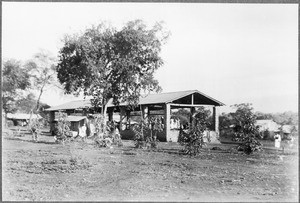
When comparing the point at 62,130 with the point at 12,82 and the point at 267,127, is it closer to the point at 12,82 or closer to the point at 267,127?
the point at 12,82

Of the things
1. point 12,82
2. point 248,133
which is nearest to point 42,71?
point 12,82

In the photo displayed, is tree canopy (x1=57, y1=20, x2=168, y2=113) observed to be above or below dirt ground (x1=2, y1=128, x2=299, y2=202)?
above

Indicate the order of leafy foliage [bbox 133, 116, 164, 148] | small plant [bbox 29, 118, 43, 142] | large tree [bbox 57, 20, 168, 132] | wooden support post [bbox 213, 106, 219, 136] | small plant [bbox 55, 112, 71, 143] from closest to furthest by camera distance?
large tree [bbox 57, 20, 168, 132], small plant [bbox 55, 112, 71, 143], leafy foliage [bbox 133, 116, 164, 148], small plant [bbox 29, 118, 43, 142], wooden support post [bbox 213, 106, 219, 136]

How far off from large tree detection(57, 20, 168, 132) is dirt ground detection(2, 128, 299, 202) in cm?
280

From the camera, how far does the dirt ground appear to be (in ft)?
27.1

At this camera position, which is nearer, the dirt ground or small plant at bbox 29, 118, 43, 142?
the dirt ground

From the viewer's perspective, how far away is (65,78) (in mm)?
12875

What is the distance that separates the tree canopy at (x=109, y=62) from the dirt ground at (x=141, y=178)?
281 cm

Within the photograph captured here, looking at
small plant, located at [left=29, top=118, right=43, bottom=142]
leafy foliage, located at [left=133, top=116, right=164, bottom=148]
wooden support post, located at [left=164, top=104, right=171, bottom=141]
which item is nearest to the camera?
leafy foliage, located at [left=133, top=116, right=164, bottom=148]

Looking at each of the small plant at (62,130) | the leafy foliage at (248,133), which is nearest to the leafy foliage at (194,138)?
the leafy foliage at (248,133)

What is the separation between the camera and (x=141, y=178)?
9.52 meters

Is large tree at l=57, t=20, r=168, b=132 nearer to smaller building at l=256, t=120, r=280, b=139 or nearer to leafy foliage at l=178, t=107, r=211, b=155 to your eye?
leafy foliage at l=178, t=107, r=211, b=155

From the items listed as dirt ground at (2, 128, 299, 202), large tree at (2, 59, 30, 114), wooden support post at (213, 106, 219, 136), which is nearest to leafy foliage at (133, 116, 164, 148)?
dirt ground at (2, 128, 299, 202)

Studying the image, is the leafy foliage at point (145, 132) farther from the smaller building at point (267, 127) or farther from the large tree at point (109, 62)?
the smaller building at point (267, 127)
